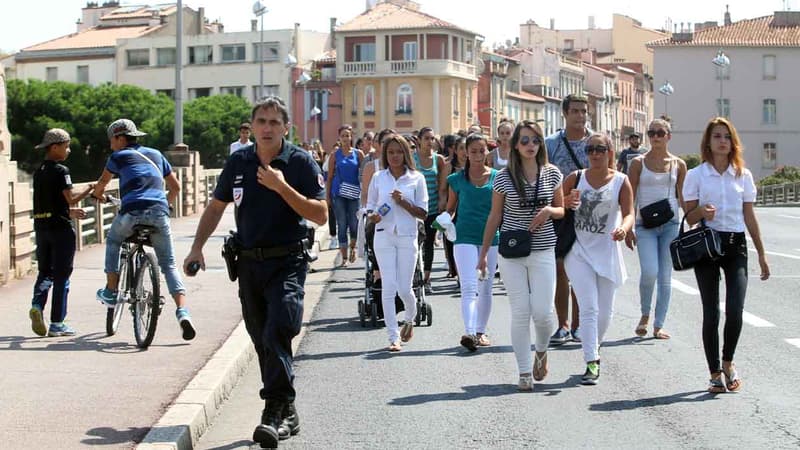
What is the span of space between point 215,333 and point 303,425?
3.52 metres

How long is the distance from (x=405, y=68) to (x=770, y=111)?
83.8ft

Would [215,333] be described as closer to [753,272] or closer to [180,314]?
[180,314]

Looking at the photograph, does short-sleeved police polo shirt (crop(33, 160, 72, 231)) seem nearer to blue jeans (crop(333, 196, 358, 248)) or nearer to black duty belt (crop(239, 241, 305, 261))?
black duty belt (crop(239, 241, 305, 261))

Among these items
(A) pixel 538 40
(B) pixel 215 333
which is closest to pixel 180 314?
(B) pixel 215 333

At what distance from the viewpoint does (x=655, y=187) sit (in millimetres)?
11617

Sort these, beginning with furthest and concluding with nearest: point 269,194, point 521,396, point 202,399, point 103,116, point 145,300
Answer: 1. point 103,116
2. point 145,300
3. point 521,396
4. point 202,399
5. point 269,194

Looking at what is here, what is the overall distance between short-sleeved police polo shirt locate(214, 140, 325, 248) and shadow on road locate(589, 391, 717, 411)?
2293 millimetres

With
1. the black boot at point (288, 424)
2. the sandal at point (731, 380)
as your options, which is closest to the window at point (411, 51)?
the sandal at point (731, 380)

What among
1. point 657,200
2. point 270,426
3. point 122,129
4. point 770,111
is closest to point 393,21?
point 770,111

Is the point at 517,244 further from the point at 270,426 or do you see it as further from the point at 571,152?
the point at 270,426

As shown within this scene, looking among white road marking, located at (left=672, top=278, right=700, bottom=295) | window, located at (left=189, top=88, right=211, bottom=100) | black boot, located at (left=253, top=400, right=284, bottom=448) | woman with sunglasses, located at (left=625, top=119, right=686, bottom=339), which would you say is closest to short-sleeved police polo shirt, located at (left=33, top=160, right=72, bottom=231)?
black boot, located at (left=253, top=400, right=284, bottom=448)

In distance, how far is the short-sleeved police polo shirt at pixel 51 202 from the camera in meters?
11.2

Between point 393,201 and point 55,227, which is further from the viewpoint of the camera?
point 393,201

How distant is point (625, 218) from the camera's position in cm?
975
